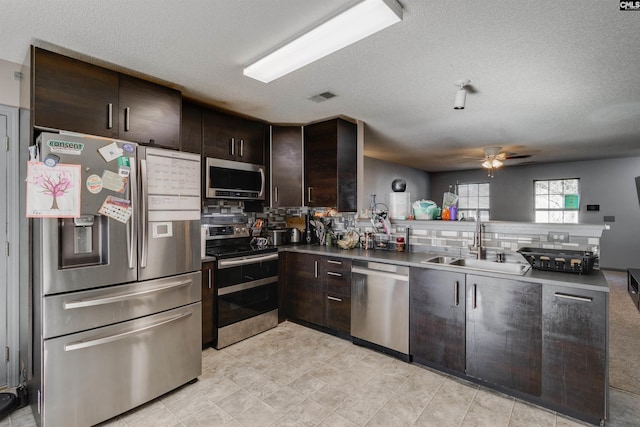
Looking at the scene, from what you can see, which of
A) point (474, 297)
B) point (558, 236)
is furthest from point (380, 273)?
point (558, 236)

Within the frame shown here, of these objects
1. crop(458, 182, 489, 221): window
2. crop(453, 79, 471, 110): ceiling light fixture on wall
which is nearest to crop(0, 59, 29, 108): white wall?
crop(453, 79, 471, 110): ceiling light fixture on wall

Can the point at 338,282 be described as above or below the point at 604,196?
below

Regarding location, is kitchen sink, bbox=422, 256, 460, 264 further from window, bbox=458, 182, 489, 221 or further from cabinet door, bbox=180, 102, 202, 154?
window, bbox=458, 182, 489, 221

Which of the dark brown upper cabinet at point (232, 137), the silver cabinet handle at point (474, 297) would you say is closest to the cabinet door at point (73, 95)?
the dark brown upper cabinet at point (232, 137)

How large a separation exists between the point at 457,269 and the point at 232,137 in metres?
2.60

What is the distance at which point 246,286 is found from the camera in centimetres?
317

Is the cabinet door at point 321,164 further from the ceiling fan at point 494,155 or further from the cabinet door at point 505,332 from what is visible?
Answer: the ceiling fan at point 494,155

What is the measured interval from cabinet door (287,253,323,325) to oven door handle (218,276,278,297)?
23 cm

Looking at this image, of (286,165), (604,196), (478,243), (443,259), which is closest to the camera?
(478,243)

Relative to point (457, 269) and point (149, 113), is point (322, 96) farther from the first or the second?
point (457, 269)

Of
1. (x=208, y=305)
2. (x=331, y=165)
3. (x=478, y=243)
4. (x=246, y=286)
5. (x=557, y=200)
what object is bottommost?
(x=208, y=305)

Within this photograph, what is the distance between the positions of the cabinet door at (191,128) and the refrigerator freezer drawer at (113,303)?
1326 mm

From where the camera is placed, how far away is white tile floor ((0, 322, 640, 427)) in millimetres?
1986

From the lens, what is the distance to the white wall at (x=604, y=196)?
6.66 metres
